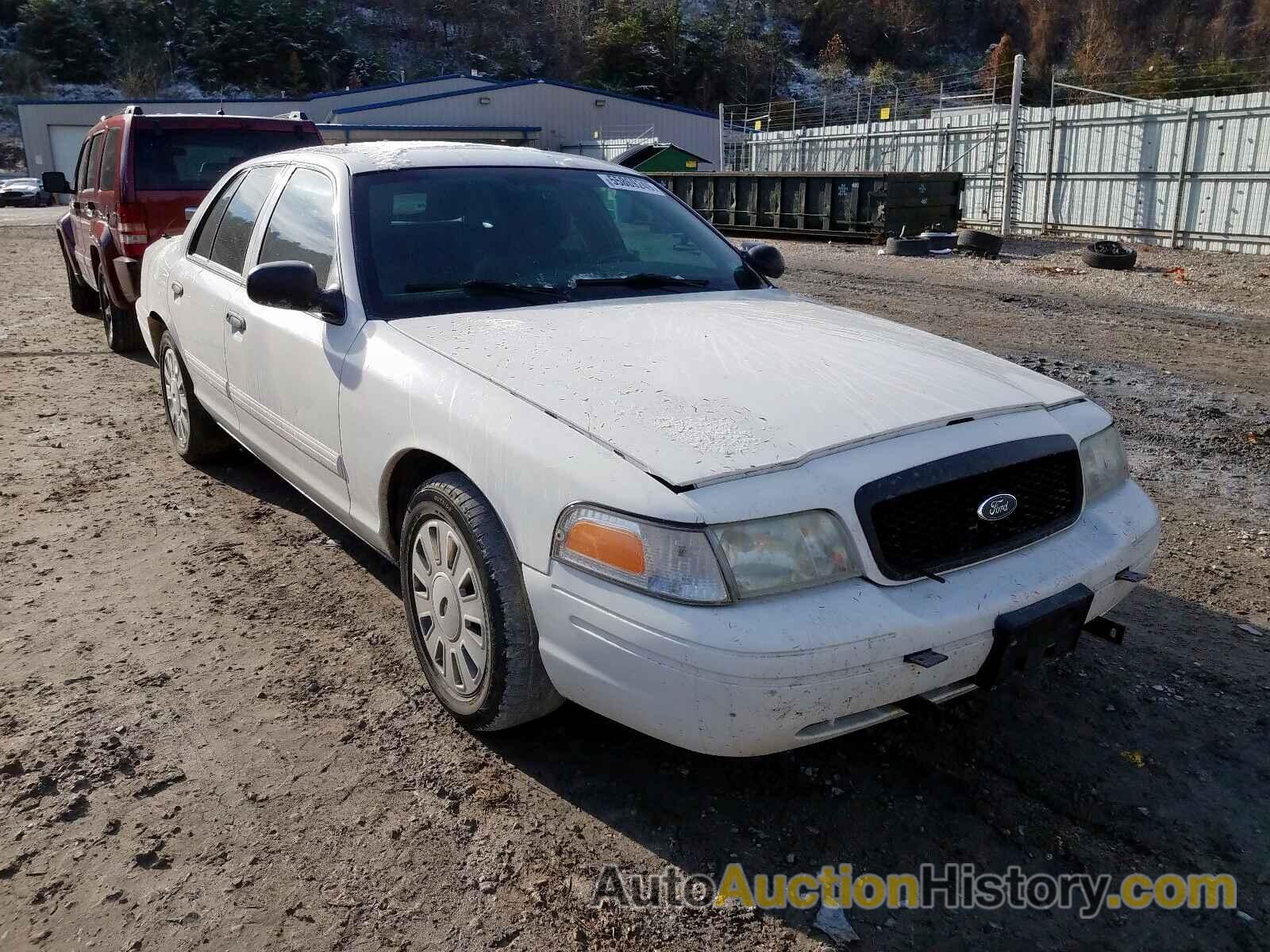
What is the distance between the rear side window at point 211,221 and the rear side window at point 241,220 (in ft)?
0.18

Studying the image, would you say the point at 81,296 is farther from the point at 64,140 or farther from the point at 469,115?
the point at 64,140

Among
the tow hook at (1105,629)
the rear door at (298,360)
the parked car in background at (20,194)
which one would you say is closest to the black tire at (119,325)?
the rear door at (298,360)

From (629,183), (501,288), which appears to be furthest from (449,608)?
(629,183)

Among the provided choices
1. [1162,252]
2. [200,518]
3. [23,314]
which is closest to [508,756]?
[200,518]

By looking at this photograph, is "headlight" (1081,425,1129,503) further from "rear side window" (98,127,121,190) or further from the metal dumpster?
the metal dumpster

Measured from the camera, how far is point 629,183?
4391 mm

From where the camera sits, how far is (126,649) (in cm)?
355

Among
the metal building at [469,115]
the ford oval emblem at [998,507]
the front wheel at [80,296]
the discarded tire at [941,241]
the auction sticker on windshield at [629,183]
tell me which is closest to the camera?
the ford oval emblem at [998,507]

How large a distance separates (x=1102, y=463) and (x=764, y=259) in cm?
197

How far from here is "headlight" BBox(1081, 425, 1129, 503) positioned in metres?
2.91

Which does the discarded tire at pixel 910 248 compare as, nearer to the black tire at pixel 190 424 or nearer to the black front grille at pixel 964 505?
the black tire at pixel 190 424

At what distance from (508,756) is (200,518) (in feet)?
8.94

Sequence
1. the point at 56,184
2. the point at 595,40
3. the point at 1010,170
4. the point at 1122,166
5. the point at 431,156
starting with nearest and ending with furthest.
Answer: the point at 431,156 < the point at 56,184 < the point at 1122,166 < the point at 1010,170 < the point at 595,40

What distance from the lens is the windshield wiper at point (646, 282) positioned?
12.3ft
